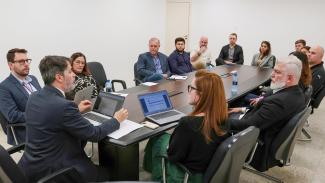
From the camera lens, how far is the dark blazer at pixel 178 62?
15.9 ft

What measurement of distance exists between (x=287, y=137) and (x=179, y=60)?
2.91 m

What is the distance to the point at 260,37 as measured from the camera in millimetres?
6910

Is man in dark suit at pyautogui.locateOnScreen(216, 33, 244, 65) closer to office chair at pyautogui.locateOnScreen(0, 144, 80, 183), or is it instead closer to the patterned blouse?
the patterned blouse

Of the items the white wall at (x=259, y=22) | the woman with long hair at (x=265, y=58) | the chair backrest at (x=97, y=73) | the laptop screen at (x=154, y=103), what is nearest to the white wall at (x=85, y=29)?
the chair backrest at (x=97, y=73)

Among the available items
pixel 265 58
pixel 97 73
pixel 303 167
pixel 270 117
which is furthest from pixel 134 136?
pixel 265 58

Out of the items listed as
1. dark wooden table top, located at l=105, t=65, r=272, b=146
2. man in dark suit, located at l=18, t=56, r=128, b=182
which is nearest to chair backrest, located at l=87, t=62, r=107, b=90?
dark wooden table top, located at l=105, t=65, r=272, b=146

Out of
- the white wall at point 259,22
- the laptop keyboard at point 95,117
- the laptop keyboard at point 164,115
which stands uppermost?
the white wall at point 259,22

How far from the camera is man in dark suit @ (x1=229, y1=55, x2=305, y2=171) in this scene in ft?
7.32

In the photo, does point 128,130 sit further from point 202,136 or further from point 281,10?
point 281,10

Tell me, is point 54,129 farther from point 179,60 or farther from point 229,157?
point 179,60

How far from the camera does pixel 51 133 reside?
5.53 ft

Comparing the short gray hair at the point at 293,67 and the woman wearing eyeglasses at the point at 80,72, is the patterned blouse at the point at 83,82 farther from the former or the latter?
the short gray hair at the point at 293,67

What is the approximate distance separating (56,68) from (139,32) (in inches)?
186

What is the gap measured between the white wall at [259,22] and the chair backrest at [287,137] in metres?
4.86
